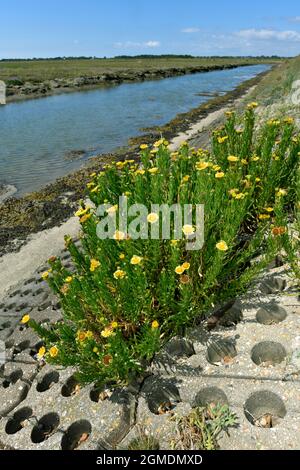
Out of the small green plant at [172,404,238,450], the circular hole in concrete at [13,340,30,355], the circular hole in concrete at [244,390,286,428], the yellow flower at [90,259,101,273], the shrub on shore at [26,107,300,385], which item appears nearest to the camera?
the small green plant at [172,404,238,450]

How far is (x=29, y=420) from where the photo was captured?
10.2 ft

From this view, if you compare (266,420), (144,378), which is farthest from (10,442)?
(266,420)

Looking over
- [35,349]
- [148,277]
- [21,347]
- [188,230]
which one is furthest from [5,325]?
[188,230]

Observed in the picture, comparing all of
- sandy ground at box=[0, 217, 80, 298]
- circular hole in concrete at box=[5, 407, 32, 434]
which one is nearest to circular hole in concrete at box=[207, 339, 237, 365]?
circular hole in concrete at box=[5, 407, 32, 434]

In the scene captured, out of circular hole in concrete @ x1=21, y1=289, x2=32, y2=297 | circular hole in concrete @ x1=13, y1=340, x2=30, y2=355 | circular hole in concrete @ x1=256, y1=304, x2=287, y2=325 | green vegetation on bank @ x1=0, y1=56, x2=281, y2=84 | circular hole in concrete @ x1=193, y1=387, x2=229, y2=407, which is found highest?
green vegetation on bank @ x1=0, y1=56, x2=281, y2=84

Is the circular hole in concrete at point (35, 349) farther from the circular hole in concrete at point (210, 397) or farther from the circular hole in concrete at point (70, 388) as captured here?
the circular hole in concrete at point (210, 397)

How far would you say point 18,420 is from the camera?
3.24 m

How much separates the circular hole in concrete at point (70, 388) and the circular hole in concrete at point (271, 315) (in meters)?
1.80

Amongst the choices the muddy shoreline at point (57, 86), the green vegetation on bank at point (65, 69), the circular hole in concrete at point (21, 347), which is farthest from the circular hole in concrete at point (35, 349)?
the green vegetation on bank at point (65, 69)

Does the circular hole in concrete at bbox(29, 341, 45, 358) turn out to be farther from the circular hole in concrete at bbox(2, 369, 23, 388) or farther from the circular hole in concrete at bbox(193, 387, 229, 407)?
the circular hole in concrete at bbox(193, 387, 229, 407)

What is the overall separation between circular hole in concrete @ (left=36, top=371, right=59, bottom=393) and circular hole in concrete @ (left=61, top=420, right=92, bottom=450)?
0.67m

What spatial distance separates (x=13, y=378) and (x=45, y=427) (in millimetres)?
942

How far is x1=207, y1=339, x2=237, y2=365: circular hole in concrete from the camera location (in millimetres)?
3141
